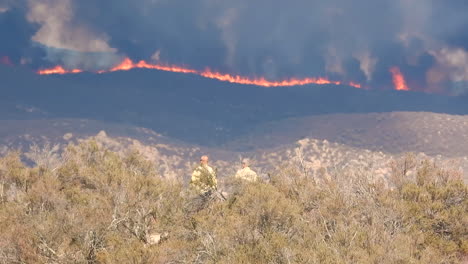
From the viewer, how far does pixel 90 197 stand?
12.6 meters

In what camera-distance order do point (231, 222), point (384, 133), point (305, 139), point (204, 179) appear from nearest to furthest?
point (231, 222)
point (204, 179)
point (305, 139)
point (384, 133)

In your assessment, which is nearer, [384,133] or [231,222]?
[231,222]

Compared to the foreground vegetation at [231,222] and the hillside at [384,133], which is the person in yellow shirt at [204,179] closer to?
the foreground vegetation at [231,222]

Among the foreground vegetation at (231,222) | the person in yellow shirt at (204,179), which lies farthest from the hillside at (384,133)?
the person in yellow shirt at (204,179)

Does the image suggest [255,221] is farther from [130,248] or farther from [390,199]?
[390,199]

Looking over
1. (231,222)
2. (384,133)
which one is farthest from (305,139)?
(231,222)

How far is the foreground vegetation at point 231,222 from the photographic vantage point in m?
9.36

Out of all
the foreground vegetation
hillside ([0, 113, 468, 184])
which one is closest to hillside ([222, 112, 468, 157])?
hillside ([0, 113, 468, 184])

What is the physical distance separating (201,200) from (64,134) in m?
104

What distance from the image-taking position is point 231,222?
10383mm

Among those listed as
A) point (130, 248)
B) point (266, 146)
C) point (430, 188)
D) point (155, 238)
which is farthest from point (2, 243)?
point (266, 146)

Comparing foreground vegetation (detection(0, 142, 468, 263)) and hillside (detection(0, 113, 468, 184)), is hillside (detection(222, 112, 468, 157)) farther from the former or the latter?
foreground vegetation (detection(0, 142, 468, 263))

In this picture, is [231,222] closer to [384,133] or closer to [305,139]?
[305,139]

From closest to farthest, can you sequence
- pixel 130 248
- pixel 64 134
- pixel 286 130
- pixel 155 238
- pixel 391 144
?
pixel 130 248 < pixel 155 238 < pixel 391 144 < pixel 64 134 < pixel 286 130
